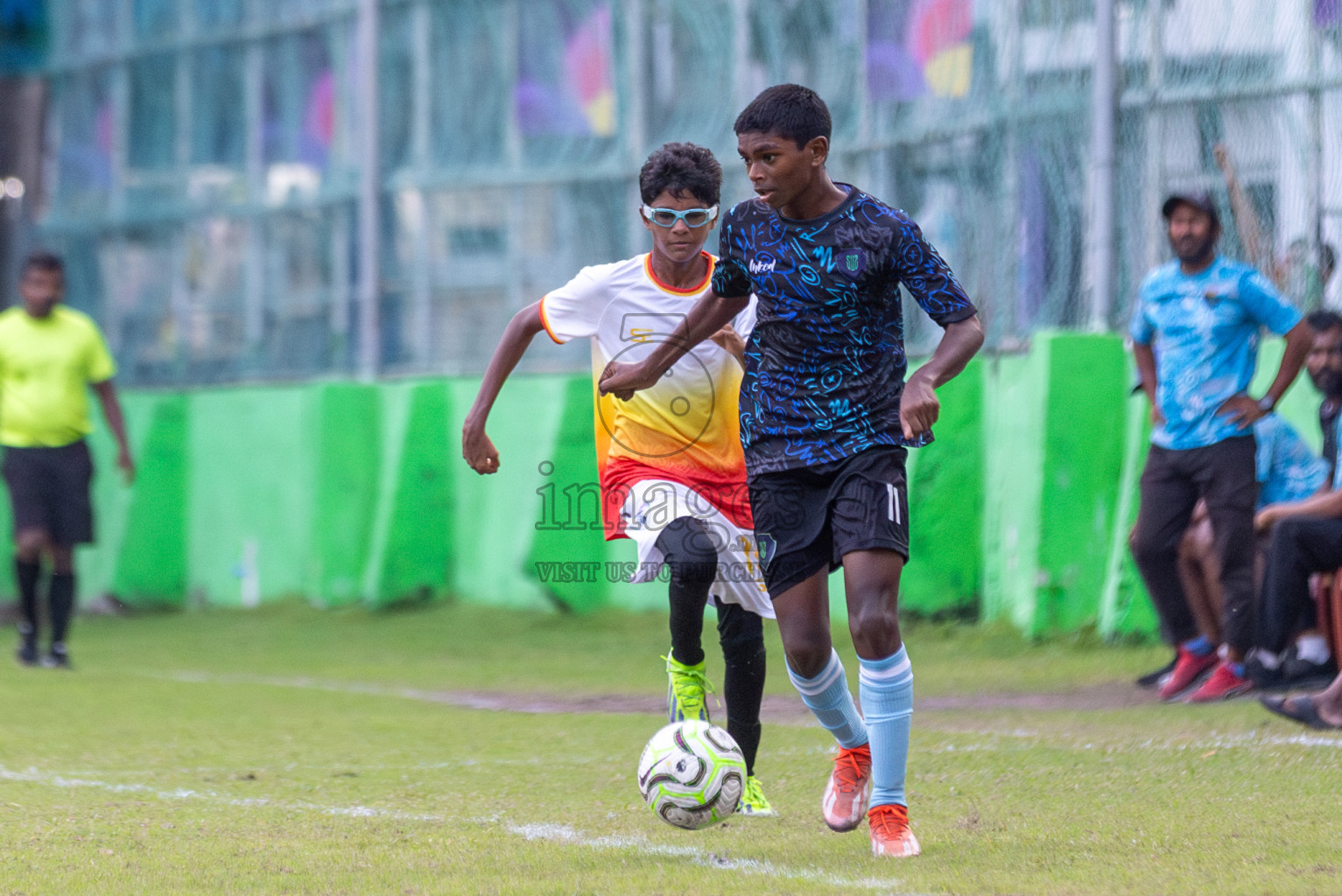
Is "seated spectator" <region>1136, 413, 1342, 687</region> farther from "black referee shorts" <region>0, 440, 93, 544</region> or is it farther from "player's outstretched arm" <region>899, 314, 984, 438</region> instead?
"black referee shorts" <region>0, 440, 93, 544</region>

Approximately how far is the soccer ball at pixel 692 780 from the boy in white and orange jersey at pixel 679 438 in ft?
1.94

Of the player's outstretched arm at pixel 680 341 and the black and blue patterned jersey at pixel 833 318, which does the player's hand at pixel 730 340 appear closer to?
the player's outstretched arm at pixel 680 341

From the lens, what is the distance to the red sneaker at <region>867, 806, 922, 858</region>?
4.66 meters

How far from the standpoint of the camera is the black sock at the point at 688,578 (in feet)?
18.1

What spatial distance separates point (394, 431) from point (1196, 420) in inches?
334

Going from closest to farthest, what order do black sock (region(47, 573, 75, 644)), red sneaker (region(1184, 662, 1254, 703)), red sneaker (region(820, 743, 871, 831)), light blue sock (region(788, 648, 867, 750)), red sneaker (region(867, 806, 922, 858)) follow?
1. red sneaker (region(867, 806, 922, 858))
2. red sneaker (region(820, 743, 871, 831))
3. light blue sock (region(788, 648, 867, 750))
4. red sneaker (region(1184, 662, 1254, 703))
5. black sock (region(47, 573, 75, 644))

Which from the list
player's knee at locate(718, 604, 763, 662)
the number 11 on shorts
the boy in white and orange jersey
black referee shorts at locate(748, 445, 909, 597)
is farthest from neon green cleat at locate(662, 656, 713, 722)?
the number 11 on shorts

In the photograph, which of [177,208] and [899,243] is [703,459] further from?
[177,208]

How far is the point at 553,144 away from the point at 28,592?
592 centimetres

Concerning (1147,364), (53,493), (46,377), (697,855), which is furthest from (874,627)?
(46,377)

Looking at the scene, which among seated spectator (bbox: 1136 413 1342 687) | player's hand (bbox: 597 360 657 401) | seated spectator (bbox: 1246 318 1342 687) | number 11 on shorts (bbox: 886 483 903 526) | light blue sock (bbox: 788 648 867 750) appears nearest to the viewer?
number 11 on shorts (bbox: 886 483 903 526)

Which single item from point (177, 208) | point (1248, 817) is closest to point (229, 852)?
point (1248, 817)

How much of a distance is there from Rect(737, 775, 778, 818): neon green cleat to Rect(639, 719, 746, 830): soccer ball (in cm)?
52

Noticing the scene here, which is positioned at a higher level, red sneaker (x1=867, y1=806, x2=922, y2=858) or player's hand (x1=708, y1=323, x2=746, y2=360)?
player's hand (x1=708, y1=323, x2=746, y2=360)
